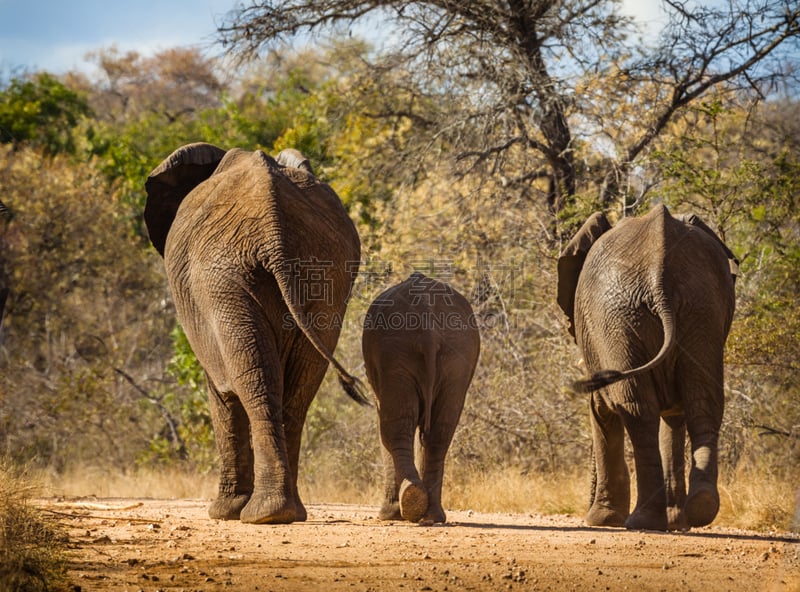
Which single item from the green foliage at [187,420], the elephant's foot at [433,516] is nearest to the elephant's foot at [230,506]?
the elephant's foot at [433,516]

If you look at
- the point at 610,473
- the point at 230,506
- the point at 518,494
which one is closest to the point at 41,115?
the point at 518,494

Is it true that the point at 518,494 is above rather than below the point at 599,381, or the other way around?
below

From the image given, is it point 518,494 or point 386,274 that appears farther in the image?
point 386,274

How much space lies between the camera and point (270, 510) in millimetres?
7406

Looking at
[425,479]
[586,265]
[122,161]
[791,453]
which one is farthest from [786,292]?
[122,161]

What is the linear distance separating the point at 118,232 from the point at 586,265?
12994 millimetres

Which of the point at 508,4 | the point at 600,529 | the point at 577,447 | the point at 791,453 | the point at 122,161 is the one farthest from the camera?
the point at 122,161

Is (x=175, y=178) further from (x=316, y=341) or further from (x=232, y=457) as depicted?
(x=316, y=341)

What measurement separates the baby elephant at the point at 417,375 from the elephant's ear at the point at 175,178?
1.80 metres

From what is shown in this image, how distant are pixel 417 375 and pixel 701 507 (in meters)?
2.36

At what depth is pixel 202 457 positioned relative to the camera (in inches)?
610

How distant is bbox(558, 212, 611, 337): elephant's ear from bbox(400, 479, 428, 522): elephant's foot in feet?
7.23

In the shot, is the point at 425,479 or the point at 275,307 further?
the point at 425,479

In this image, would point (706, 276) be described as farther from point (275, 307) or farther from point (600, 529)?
point (275, 307)
